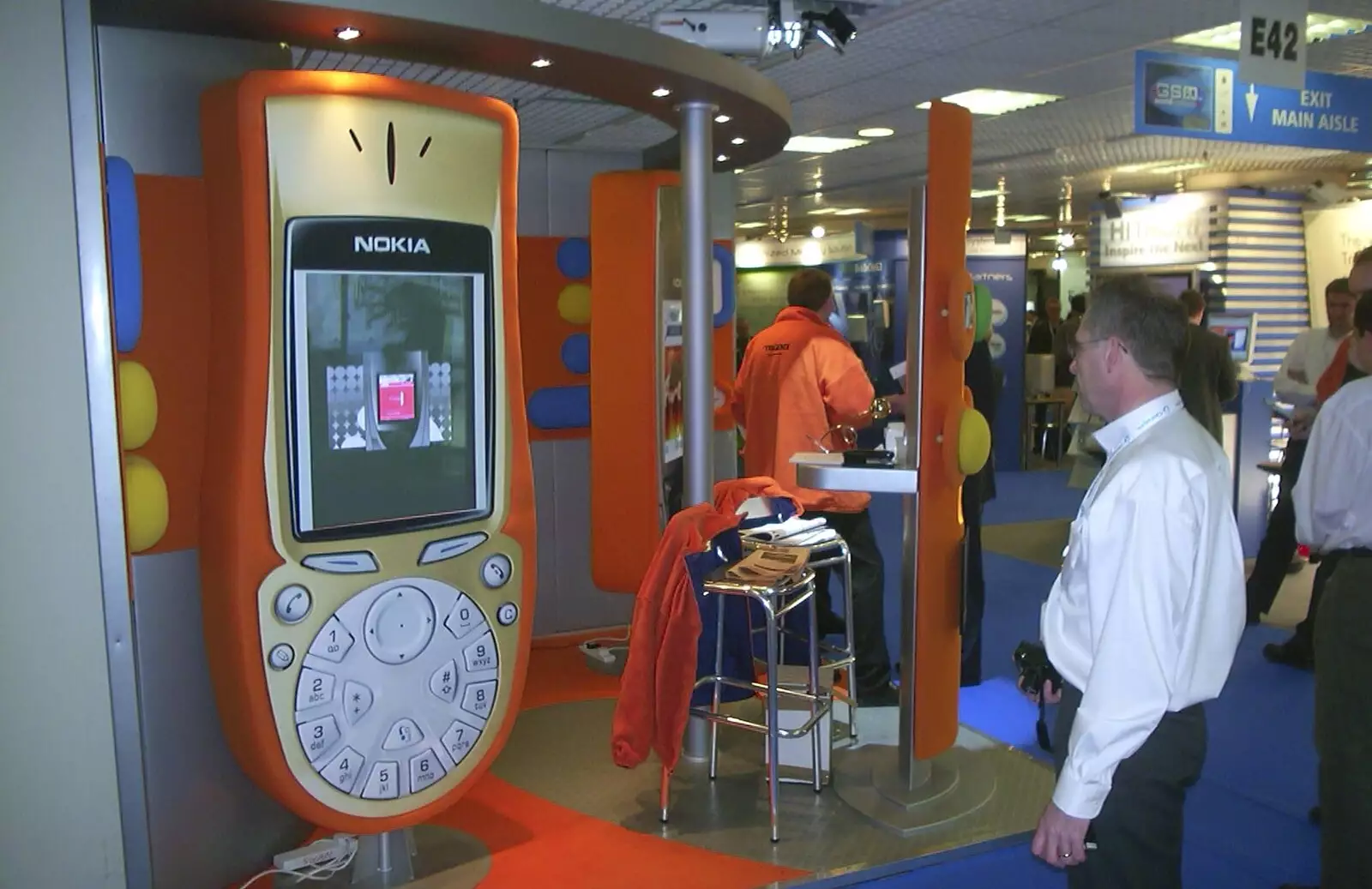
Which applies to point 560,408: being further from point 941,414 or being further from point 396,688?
point 396,688

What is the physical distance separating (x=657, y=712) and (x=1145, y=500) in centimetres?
149

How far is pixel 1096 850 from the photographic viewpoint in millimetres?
1793

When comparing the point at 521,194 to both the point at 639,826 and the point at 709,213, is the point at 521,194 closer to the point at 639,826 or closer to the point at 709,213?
the point at 709,213

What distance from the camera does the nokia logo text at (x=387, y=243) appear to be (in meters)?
2.16

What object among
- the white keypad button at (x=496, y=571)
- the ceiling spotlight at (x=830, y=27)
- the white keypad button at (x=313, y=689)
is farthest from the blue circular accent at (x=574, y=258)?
the white keypad button at (x=313, y=689)

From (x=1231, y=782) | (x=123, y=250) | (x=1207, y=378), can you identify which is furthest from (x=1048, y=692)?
(x=1207, y=378)

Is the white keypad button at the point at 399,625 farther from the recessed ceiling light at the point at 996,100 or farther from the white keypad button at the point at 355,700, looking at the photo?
the recessed ceiling light at the point at 996,100

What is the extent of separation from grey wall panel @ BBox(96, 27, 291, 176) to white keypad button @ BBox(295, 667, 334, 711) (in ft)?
3.65

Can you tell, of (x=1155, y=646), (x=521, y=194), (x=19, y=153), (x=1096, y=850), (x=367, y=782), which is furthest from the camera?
(x=521, y=194)

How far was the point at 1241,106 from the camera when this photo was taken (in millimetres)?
4234

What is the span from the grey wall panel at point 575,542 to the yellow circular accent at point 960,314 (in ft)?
7.16

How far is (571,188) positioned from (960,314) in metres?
2.26

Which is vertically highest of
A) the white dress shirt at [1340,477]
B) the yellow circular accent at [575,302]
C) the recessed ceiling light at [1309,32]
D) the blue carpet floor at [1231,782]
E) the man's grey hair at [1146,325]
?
the recessed ceiling light at [1309,32]

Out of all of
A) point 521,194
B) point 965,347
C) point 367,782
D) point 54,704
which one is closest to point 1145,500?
point 965,347
